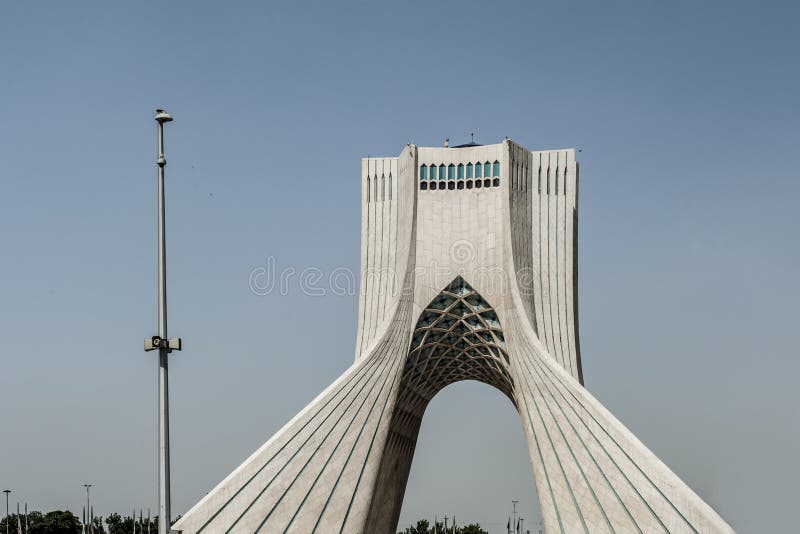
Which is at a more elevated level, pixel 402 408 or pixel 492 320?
pixel 492 320

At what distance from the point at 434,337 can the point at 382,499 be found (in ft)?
24.6

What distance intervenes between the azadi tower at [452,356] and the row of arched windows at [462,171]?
0.05 meters

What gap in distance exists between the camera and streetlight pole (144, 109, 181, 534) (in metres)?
17.9

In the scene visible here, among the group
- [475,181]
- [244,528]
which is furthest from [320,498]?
[475,181]

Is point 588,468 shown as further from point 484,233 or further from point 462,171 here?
point 462,171

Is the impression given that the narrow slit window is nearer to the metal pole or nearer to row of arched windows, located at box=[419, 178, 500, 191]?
row of arched windows, located at box=[419, 178, 500, 191]

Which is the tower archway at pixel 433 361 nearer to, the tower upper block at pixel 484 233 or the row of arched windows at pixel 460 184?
the tower upper block at pixel 484 233

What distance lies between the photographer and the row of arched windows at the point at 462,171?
47469mm

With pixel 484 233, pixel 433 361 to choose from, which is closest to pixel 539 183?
pixel 484 233

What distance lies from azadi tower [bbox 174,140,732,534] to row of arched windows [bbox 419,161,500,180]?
53 mm

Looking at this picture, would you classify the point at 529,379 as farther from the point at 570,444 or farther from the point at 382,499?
the point at 382,499

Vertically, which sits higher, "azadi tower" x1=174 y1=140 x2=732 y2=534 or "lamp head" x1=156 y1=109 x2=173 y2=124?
"lamp head" x1=156 y1=109 x2=173 y2=124

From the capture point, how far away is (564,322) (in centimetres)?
4656

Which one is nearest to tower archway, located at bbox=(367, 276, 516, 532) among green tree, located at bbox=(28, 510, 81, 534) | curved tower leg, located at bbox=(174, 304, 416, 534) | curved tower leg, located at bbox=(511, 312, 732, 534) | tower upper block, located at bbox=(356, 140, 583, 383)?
tower upper block, located at bbox=(356, 140, 583, 383)
